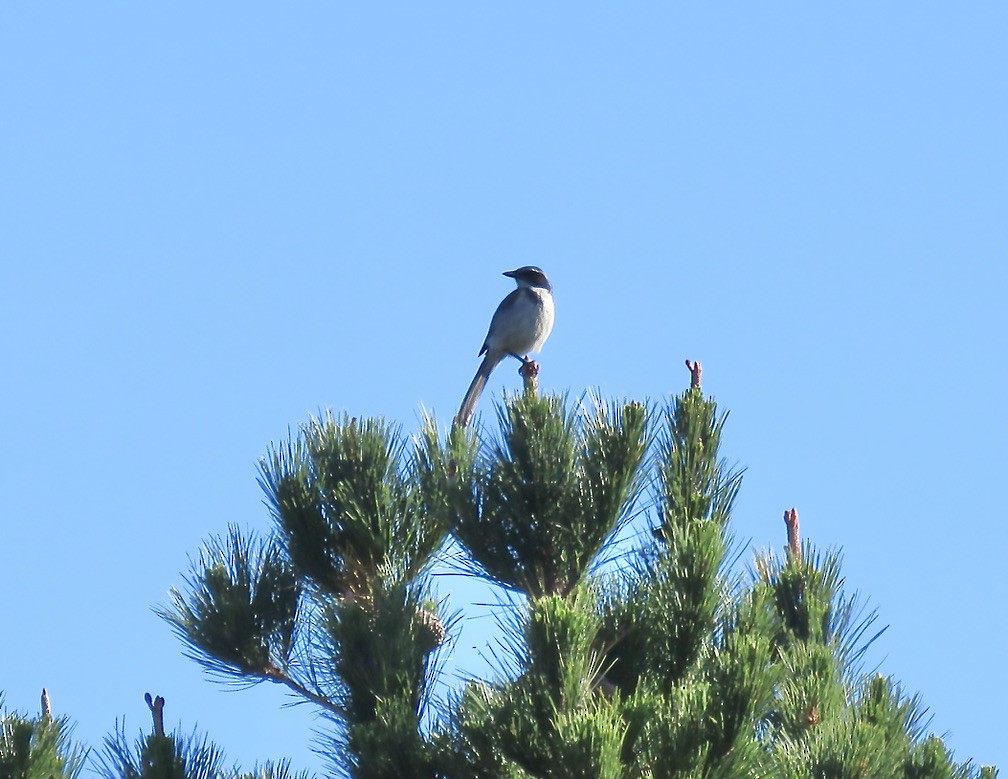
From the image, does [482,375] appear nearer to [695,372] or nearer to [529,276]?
[529,276]

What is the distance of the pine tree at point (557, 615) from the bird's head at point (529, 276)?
7.76 meters

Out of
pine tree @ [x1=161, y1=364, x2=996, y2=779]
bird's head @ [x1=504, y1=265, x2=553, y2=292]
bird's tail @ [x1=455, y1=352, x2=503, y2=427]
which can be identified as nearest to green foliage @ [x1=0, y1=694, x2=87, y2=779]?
pine tree @ [x1=161, y1=364, x2=996, y2=779]

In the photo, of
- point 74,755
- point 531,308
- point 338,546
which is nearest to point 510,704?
point 338,546

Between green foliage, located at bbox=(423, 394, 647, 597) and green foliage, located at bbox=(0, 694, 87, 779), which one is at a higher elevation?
green foliage, located at bbox=(423, 394, 647, 597)

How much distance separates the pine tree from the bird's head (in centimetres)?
776

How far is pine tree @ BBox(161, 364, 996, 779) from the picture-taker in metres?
4.23

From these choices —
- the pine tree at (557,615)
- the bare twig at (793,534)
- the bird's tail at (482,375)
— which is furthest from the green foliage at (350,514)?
the bird's tail at (482,375)

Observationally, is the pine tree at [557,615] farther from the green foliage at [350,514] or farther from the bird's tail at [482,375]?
the bird's tail at [482,375]

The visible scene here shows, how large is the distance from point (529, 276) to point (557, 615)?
9.27 metres

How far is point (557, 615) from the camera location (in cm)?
417

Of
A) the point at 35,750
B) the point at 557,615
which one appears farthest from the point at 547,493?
the point at 35,750

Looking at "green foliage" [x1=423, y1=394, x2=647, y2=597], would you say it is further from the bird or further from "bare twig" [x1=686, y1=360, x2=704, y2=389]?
the bird

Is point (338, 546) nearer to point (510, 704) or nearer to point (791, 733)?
point (510, 704)

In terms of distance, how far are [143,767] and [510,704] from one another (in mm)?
1586
